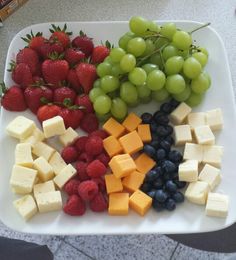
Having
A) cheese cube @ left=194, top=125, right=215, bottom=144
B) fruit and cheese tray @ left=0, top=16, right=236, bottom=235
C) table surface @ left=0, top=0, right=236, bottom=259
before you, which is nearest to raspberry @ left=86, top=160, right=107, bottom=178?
fruit and cheese tray @ left=0, top=16, right=236, bottom=235

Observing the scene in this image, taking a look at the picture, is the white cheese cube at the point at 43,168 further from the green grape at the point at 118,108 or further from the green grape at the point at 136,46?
the green grape at the point at 136,46

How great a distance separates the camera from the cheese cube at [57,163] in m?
0.83

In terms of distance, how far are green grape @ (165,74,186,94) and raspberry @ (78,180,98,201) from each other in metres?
0.26

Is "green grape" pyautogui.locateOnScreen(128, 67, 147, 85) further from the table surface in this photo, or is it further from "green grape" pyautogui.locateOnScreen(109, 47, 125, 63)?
the table surface

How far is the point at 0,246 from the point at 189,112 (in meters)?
0.51

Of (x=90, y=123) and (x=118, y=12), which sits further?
(x=118, y=12)

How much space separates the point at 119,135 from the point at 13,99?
0.82 ft

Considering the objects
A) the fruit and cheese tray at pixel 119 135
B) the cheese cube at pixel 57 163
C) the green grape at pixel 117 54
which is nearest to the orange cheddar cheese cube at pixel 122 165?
the fruit and cheese tray at pixel 119 135

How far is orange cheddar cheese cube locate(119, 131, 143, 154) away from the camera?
84 centimetres

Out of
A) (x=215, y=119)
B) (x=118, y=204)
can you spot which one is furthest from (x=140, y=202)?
(x=215, y=119)

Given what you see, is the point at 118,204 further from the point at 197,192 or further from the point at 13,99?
the point at 13,99

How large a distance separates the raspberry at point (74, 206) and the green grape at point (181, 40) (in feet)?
1.26

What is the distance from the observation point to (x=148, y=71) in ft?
2.80

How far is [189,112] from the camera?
2.92ft
